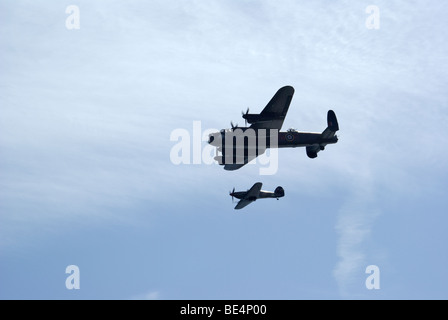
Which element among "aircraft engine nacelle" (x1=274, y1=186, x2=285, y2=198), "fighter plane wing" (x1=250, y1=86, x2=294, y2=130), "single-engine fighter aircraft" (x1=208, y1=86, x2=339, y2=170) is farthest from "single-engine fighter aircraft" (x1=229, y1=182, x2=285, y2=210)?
"fighter plane wing" (x1=250, y1=86, x2=294, y2=130)

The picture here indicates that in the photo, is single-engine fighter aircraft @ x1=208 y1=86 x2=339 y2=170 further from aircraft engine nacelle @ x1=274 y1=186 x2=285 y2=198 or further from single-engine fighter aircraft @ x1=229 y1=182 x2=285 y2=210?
aircraft engine nacelle @ x1=274 y1=186 x2=285 y2=198

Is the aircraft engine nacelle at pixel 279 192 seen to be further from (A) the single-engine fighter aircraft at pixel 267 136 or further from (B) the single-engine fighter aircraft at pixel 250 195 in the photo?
(A) the single-engine fighter aircraft at pixel 267 136

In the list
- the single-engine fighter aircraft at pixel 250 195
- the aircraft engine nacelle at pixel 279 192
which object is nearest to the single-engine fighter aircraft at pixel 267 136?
the single-engine fighter aircraft at pixel 250 195

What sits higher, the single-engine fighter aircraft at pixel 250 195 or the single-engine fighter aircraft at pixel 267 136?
the single-engine fighter aircraft at pixel 267 136

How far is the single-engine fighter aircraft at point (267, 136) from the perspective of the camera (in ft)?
→ 246

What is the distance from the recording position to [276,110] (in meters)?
75.8

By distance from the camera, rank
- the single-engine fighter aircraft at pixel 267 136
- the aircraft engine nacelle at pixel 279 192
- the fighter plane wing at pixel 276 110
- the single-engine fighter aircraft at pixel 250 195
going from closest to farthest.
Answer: the fighter plane wing at pixel 276 110
the single-engine fighter aircraft at pixel 267 136
the single-engine fighter aircraft at pixel 250 195
the aircraft engine nacelle at pixel 279 192

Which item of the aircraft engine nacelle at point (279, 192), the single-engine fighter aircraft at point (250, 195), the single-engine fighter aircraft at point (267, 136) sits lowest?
the single-engine fighter aircraft at point (250, 195)

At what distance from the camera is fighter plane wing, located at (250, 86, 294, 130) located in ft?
245

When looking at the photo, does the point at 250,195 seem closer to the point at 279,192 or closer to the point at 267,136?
the point at 279,192
